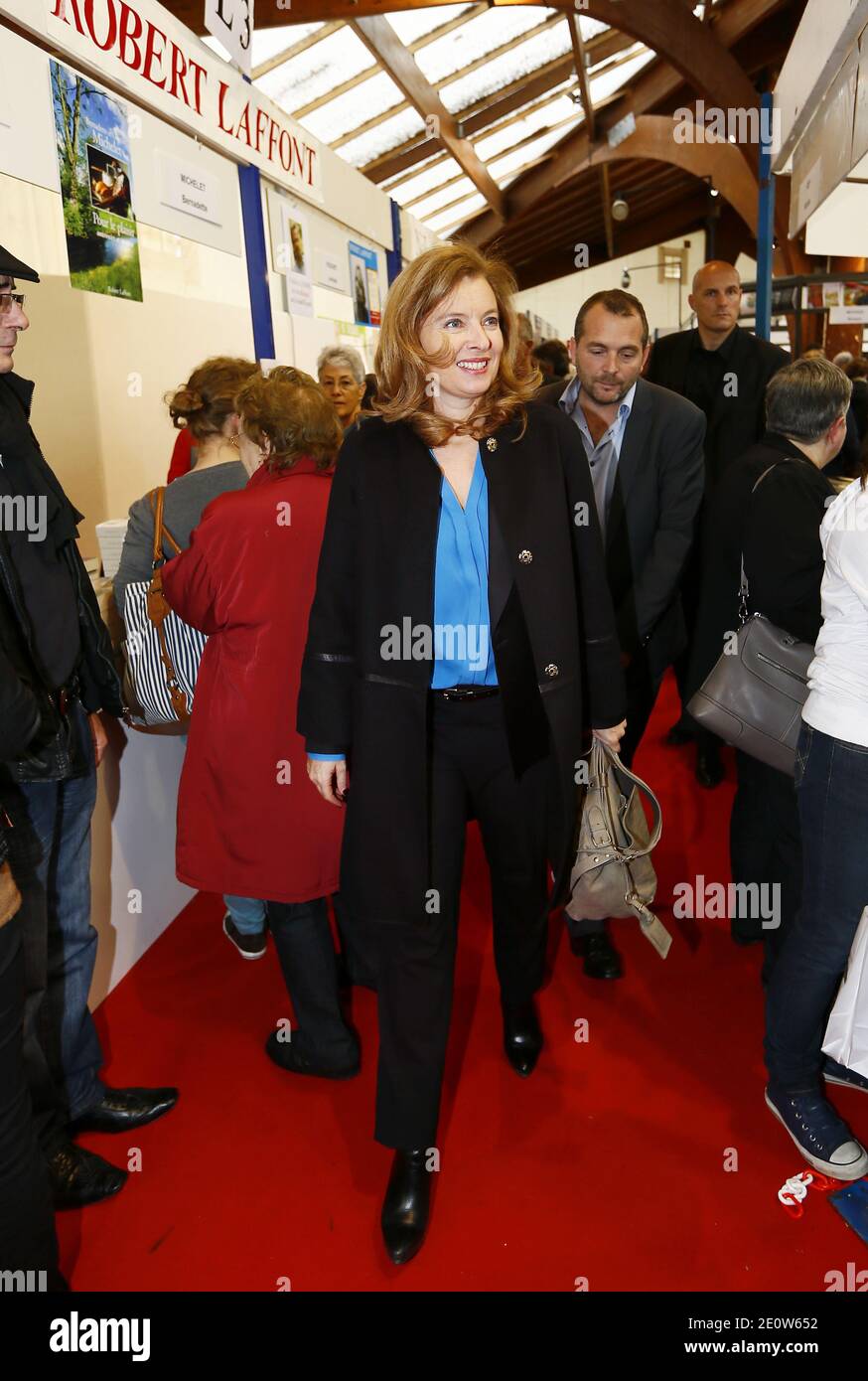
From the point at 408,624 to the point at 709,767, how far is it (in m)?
2.55

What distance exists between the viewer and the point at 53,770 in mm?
1689

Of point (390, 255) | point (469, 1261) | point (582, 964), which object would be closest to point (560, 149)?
point (390, 255)

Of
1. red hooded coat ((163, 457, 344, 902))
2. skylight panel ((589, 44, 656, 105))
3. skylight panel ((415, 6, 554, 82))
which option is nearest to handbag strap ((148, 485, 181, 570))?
red hooded coat ((163, 457, 344, 902))

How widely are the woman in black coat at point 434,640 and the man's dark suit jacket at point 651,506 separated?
0.78m

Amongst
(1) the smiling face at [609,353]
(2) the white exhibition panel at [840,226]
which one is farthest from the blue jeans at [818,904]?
(2) the white exhibition panel at [840,226]

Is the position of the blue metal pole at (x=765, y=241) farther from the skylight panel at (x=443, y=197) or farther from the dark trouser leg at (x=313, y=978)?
the skylight panel at (x=443, y=197)

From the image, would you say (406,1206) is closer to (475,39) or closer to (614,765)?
(614,765)

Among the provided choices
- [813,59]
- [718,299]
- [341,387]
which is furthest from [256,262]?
[813,59]

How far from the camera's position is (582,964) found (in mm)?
2646

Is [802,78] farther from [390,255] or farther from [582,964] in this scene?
[390,255]

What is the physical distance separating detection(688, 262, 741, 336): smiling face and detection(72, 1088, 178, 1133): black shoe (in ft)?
10.8

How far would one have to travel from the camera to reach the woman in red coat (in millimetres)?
1941

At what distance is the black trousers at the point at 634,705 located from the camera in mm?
2676
